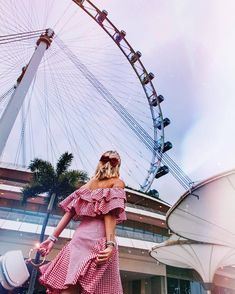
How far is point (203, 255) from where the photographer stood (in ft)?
56.2

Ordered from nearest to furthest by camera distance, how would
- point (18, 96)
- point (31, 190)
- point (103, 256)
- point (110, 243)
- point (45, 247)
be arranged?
point (103, 256) → point (110, 243) → point (45, 247) → point (18, 96) → point (31, 190)

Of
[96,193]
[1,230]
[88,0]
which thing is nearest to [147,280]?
[1,230]

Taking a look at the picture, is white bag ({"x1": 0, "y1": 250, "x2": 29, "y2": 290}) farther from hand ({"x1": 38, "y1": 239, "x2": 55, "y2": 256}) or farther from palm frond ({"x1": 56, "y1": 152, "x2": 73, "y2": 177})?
palm frond ({"x1": 56, "y1": 152, "x2": 73, "y2": 177})

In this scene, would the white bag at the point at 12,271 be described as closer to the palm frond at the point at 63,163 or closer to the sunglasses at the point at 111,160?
the sunglasses at the point at 111,160

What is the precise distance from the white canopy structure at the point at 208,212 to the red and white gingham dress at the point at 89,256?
748 centimetres

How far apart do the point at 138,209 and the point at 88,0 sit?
20.1 m

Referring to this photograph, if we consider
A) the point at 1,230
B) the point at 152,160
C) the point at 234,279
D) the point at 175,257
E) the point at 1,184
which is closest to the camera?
the point at 175,257

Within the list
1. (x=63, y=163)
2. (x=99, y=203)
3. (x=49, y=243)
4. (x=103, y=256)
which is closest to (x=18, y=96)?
(x=49, y=243)

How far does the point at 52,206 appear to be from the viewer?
20875 mm

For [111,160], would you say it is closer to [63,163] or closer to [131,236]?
[63,163]

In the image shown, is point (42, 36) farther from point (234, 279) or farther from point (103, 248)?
point (234, 279)

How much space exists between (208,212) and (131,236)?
14.9 metres

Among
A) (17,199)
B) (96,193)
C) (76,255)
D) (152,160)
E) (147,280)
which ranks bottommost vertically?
(76,255)

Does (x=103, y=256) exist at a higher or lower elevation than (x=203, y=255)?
lower
